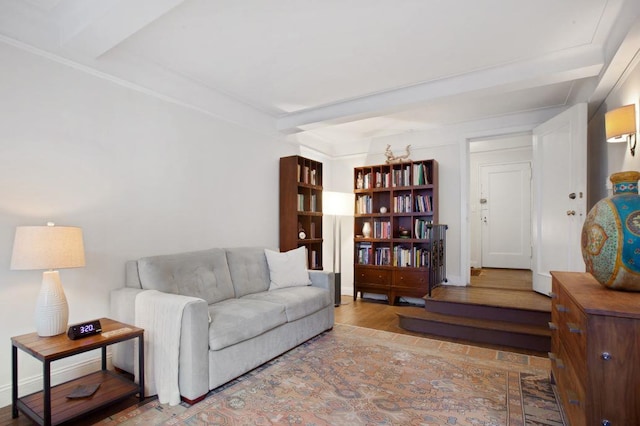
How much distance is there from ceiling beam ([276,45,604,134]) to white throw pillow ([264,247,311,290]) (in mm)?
1652

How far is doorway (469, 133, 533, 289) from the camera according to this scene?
626 centimetres

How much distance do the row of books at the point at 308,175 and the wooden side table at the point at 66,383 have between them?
271cm

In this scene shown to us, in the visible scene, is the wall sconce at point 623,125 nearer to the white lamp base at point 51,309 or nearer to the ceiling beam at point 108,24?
the ceiling beam at point 108,24

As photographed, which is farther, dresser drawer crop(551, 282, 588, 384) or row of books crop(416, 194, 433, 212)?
row of books crop(416, 194, 433, 212)

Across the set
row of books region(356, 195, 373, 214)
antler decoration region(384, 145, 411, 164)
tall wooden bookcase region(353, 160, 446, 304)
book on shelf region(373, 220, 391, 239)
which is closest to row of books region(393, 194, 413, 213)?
tall wooden bookcase region(353, 160, 446, 304)

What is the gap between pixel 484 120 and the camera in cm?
444

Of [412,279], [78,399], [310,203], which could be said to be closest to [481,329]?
[412,279]

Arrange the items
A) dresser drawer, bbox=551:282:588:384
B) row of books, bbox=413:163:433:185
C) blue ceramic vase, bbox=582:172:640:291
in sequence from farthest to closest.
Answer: row of books, bbox=413:163:433:185 < blue ceramic vase, bbox=582:172:640:291 < dresser drawer, bbox=551:282:588:384

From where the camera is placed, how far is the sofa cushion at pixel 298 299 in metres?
2.92

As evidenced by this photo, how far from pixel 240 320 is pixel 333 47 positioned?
2.19 meters

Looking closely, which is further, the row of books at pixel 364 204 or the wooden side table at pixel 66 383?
the row of books at pixel 364 204

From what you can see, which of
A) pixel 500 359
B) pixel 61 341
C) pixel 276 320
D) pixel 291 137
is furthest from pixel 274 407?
pixel 291 137

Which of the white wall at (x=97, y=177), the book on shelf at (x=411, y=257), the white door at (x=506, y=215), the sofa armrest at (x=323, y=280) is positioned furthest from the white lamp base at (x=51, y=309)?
the white door at (x=506, y=215)

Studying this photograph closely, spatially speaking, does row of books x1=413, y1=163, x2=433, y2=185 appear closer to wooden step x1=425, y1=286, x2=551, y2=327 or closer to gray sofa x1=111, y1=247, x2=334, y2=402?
wooden step x1=425, y1=286, x2=551, y2=327
